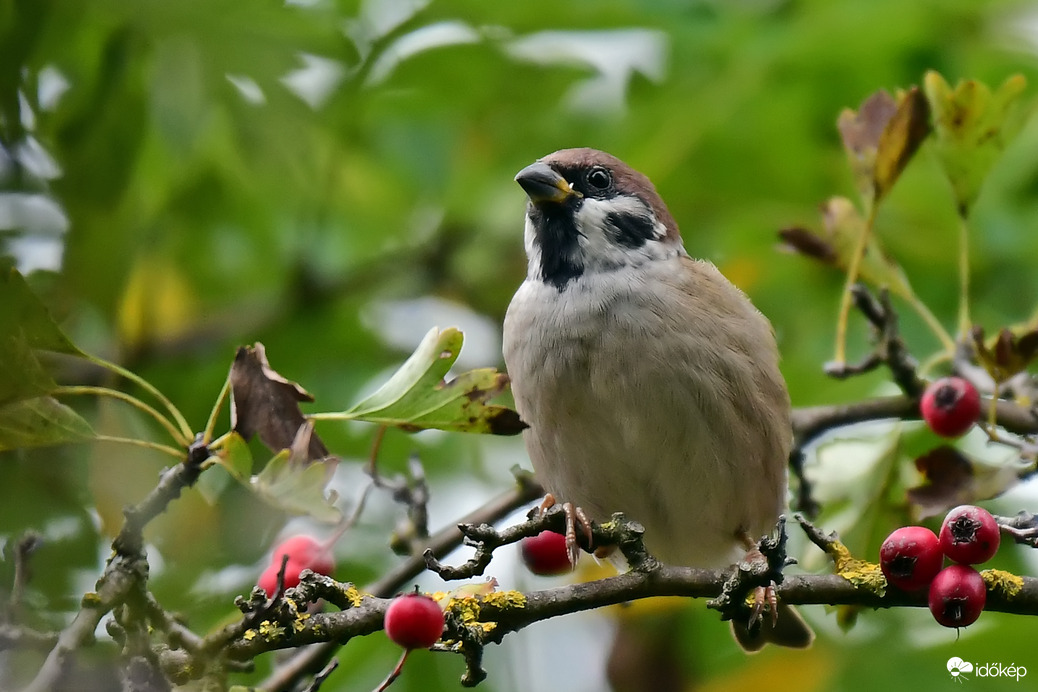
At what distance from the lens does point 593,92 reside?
5.10 metres

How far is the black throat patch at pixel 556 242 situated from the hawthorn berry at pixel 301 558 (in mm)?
1517

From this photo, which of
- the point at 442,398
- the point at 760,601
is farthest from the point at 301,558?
the point at 760,601

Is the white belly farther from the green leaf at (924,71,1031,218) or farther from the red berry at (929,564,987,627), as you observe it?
the red berry at (929,564,987,627)

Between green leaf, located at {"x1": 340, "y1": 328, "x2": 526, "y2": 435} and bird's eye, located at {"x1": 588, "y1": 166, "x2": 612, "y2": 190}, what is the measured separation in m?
2.03

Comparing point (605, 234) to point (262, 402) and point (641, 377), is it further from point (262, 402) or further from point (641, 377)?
point (262, 402)

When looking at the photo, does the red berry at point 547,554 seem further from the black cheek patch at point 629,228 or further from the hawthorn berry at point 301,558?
the black cheek patch at point 629,228

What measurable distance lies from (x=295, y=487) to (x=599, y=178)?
236 centimetres

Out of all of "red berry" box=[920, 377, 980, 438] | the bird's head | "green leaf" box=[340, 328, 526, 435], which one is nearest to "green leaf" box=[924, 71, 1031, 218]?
"red berry" box=[920, 377, 980, 438]

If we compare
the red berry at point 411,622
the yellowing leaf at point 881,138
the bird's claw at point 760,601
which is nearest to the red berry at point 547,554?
the bird's claw at point 760,601

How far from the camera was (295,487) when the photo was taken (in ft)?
7.80

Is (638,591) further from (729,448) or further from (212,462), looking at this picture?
(729,448)

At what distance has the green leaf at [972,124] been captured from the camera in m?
3.31

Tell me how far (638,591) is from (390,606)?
0.53 m

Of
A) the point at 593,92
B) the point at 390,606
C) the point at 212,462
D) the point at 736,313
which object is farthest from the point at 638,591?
the point at 593,92
